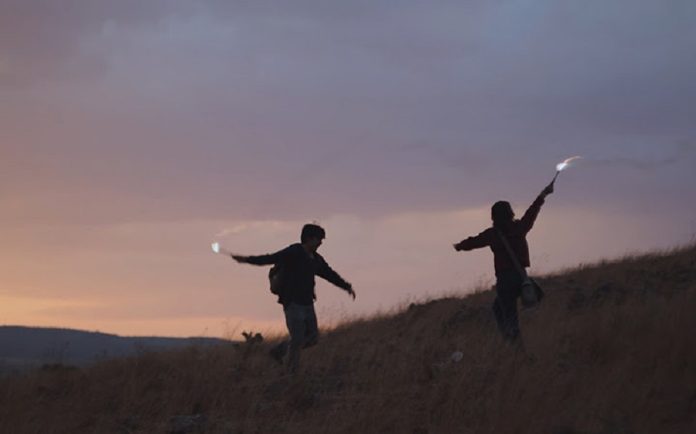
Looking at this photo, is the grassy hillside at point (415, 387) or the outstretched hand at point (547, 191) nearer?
the grassy hillside at point (415, 387)

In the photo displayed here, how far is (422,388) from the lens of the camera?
9.49 metres

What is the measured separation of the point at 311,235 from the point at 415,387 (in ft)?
7.23

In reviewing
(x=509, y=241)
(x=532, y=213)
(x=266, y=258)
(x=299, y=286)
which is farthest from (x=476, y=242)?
(x=266, y=258)

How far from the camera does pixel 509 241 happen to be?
1041 cm

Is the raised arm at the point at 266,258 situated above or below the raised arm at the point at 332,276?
above

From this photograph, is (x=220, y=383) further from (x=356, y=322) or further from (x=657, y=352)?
(x=356, y=322)

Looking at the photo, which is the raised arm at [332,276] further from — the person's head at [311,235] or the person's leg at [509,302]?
the person's leg at [509,302]

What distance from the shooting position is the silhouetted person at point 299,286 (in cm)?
1049

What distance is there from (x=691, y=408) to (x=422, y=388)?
260 centimetres

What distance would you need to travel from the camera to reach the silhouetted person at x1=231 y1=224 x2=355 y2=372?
34.4 ft

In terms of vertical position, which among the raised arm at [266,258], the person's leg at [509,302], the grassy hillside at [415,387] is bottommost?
the grassy hillside at [415,387]

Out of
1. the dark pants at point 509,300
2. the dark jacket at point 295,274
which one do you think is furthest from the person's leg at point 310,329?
the dark pants at point 509,300

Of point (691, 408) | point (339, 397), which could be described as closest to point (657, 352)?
point (691, 408)

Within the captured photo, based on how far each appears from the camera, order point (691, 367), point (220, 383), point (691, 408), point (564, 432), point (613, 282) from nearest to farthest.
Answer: point (564, 432) < point (691, 408) < point (691, 367) < point (220, 383) < point (613, 282)
